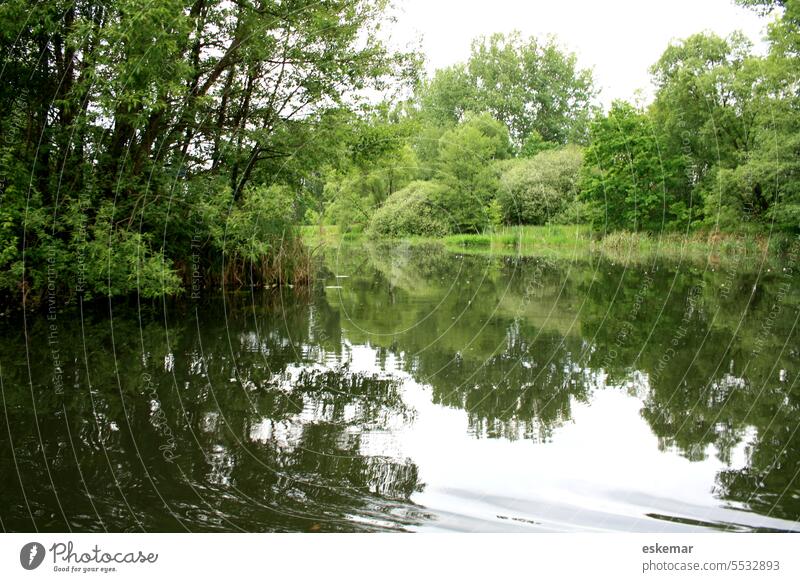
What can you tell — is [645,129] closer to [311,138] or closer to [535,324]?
[311,138]

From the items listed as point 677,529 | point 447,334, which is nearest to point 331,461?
point 677,529

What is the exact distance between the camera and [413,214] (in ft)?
92.4

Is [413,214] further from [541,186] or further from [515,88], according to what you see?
[515,88]

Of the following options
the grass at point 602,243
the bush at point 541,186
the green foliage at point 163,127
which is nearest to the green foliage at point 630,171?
the bush at point 541,186

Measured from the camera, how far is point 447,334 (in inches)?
436

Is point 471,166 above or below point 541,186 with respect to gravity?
above

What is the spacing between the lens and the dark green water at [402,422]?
4.38 metres

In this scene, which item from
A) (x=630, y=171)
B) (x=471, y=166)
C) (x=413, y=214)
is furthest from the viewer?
(x=413, y=214)

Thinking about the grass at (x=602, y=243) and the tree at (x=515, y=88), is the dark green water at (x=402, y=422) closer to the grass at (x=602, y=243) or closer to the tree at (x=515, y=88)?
the tree at (x=515, y=88)

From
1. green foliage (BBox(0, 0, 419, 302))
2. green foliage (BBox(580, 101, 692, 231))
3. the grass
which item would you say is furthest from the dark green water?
the grass

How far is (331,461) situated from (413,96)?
16.5 m

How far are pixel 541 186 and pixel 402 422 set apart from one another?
67.5 ft

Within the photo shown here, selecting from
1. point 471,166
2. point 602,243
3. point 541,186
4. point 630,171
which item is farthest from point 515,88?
point 602,243

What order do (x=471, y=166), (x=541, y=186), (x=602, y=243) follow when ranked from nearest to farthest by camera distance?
(x=471, y=166)
(x=541, y=186)
(x=602, y=243)
